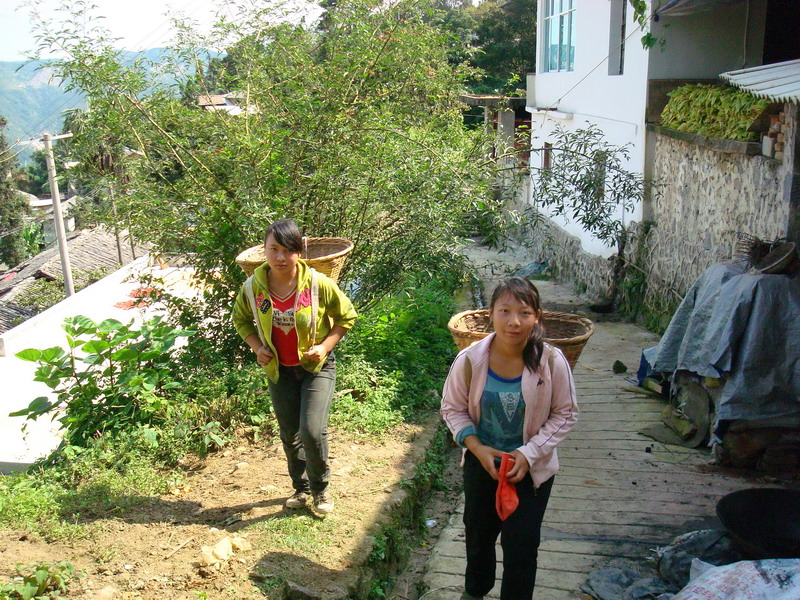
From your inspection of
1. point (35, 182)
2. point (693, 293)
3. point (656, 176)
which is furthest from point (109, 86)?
point (35, 182)

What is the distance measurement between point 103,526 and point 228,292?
2716mm

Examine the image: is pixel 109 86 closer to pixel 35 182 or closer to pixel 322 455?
pixel 322 455

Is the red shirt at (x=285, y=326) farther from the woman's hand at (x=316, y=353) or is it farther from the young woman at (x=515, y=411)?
the young woman at (x=515, y=411)

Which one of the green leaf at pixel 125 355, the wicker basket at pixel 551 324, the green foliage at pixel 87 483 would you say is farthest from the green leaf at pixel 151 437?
the wicker basket at pixel 551 324

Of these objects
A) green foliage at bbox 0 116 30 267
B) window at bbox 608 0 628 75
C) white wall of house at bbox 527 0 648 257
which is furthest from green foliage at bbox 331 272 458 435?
green foliage at bbox 0 116 30 267

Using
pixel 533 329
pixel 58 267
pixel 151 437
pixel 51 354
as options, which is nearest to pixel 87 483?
pixel 151 437

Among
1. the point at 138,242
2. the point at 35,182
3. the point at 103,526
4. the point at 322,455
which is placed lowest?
the point at 35,182

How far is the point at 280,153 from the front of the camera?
6.09 metres

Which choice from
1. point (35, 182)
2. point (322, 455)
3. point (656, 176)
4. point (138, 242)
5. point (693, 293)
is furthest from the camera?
point (35, 182)

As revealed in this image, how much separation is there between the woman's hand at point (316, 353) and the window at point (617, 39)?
8.73m

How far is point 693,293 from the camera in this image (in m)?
6.15

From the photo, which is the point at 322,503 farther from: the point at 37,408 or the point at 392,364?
the point at 392,364

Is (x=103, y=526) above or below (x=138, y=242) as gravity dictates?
below

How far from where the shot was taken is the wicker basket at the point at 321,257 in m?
5.01
